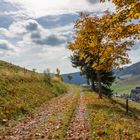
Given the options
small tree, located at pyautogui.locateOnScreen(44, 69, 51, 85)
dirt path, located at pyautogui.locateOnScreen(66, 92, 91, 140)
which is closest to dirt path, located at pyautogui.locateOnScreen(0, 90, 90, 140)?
dirt path, located at pyautogui.locateOnScreen(66, 92, 91, 140)

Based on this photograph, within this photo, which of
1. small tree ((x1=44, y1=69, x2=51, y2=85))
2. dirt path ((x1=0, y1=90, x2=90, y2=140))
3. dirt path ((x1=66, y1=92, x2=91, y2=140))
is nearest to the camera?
dirt path ((x1=66, y1=92, x2=91, y2=140))

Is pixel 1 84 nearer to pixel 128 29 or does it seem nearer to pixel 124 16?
pixel 128 29

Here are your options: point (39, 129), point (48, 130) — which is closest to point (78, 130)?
point (48, 130)

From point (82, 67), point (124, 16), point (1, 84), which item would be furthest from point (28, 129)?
point (82, 67)

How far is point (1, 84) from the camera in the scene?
116ft

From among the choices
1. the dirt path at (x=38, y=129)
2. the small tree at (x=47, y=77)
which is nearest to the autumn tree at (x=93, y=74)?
the small tree at (x=47, y=77)

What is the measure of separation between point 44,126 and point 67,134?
10.7 feet

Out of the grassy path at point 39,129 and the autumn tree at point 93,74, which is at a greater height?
the autumn tree at point 93,74

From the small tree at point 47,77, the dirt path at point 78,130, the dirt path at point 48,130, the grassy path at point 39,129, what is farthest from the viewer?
the small tree at point 47,77

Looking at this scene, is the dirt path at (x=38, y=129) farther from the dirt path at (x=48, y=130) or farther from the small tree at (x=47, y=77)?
the small tree at (x=47, y=77)

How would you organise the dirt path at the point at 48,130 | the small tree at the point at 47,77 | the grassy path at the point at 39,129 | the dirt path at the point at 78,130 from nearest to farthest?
1. the dirt path at the point at 78,130
2. the dirt path at the point at 48,130
3. the grassy path at the point at 39,129
4. the small tree at the point at 47,77

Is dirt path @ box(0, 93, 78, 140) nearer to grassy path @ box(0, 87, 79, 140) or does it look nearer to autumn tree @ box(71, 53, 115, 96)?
grassy path @ box(0, 87, 79, 140)

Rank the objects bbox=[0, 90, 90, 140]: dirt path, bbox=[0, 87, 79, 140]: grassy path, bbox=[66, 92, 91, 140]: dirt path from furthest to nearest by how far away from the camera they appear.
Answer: bbox=[0, 87, 79, 140]: grassy path < bbox=[0, 90, 90, 140]: dirt path < bbox=[66, 92, 91, 140]: dirt path

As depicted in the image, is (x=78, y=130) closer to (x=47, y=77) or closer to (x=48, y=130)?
(x=48, y=130)
